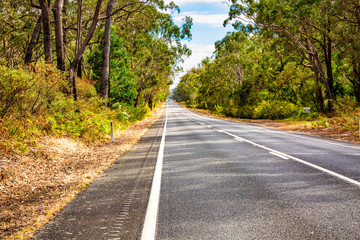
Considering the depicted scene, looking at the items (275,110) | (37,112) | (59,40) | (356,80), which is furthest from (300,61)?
(37,112)

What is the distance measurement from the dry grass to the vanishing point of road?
300mm

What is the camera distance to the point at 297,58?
99.0 ft

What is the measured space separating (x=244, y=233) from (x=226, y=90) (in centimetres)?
5316

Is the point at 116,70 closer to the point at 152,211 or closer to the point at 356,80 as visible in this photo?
the point at 356,80

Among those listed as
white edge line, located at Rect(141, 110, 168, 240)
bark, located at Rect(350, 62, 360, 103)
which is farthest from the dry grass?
bark, located at Rect(350, 62, 360, 103)

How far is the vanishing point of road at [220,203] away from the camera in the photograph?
3.46 meters

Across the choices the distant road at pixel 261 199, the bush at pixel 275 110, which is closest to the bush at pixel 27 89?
the distant road at pixel 261 199

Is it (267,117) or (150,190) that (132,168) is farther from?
(267,117)

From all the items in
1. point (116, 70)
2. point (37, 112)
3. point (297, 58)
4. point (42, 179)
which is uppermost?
point (297, 58)

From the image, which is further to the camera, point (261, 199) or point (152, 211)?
point (261, 199)

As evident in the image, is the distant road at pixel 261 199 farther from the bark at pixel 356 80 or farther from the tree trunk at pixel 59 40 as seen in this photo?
the bark at pixel 356 80

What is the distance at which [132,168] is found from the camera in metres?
7.42

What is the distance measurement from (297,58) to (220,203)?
2955 cm

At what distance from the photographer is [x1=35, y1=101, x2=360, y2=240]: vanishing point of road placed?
11.4 ft
